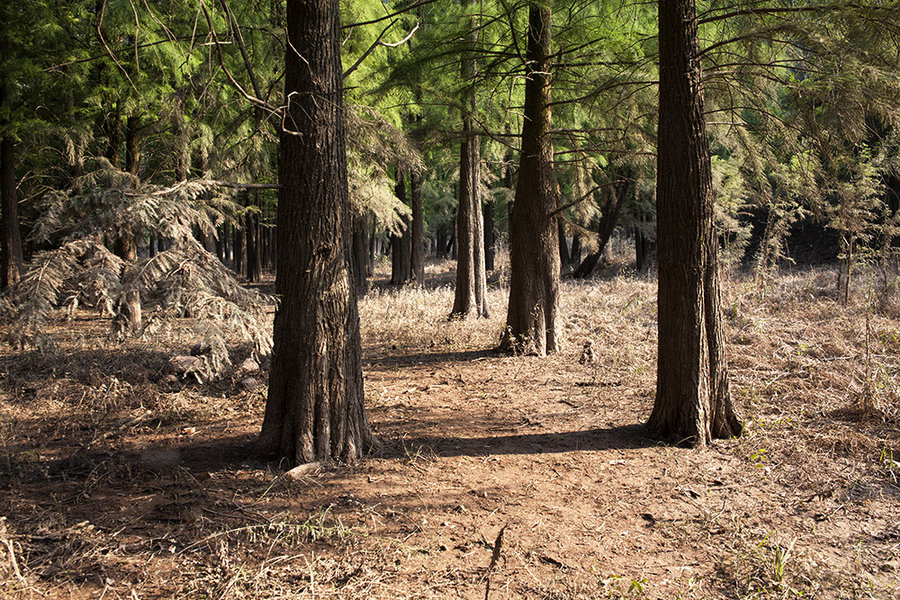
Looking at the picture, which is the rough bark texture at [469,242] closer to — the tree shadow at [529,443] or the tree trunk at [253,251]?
the tree shadow at [529,443]

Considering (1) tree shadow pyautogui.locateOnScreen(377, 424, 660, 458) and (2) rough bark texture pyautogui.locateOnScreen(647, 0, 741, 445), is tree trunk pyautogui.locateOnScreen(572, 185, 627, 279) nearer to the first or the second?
(2) rough bark texture pyautogui.locateOnScreen(647, 0, 741, 445)

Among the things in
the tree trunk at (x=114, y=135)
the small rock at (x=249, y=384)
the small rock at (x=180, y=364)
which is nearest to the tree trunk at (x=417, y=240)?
the tree trunk at (x=114, y=135)

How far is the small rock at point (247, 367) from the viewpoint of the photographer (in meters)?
7.58

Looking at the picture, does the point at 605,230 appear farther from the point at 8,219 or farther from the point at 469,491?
the point at 469,491

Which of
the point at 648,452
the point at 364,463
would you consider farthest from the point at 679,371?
the point at 364,463

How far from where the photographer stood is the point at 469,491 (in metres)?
4.33

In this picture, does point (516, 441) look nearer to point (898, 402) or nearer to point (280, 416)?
point (280, 416)

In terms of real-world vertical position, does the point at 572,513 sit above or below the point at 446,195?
below

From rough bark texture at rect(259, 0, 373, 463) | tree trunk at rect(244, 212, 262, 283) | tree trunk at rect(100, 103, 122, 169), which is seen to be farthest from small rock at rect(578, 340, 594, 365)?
tree trunk at rect(244, 212, 262, 283)

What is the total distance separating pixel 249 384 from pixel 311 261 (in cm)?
309

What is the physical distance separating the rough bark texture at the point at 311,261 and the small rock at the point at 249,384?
2.33 meters

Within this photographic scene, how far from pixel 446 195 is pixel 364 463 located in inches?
759

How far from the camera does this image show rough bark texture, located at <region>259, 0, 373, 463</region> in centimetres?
458

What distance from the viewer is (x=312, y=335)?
4.57 meters
